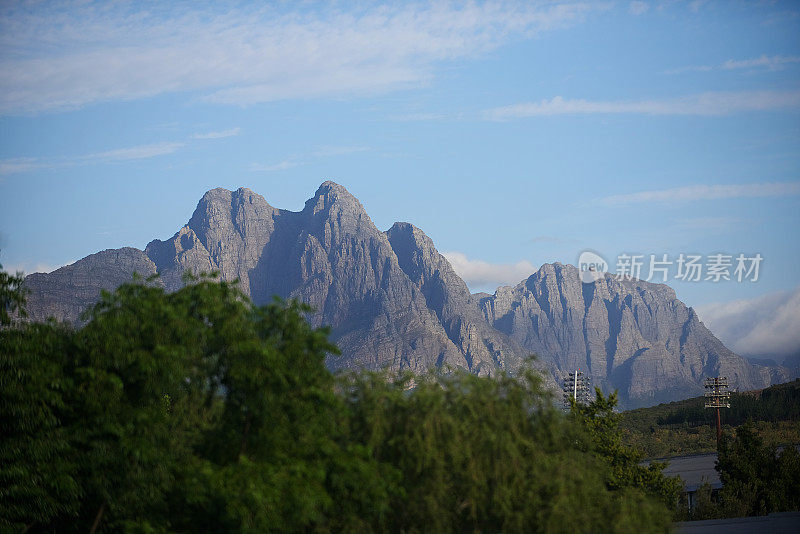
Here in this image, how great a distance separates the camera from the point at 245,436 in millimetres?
19312

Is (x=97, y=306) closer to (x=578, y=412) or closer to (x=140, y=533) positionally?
(x=140, y=533)

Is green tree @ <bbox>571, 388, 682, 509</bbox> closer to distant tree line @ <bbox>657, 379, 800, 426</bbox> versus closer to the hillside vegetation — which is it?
the hillside vegetation

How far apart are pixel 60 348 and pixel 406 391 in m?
8.68

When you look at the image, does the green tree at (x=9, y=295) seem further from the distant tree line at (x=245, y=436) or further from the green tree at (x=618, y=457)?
the green tree at (x=618, y=457)

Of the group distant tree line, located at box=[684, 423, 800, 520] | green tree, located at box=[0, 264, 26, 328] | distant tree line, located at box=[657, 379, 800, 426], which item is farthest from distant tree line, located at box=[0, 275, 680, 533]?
distant tree line, located at box=[657, 379, 800, 426]

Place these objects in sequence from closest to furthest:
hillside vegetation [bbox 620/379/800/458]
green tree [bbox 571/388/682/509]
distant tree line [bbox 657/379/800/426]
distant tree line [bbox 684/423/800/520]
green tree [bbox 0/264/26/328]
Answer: green tree [bbox 0/264/26/328]
green tree [bbox 571/388/682/509]
distant tree line [bbox 684/423/800/520]
hillside vegetation [bbox 620/379/800/458]
distant tree line [bbox 657/379/800/426]

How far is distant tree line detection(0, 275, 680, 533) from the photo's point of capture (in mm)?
18312

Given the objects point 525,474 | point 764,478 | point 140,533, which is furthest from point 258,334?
point 764,478

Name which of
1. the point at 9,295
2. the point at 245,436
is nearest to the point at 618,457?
the point at 245,436

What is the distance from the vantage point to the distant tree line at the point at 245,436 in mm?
18312

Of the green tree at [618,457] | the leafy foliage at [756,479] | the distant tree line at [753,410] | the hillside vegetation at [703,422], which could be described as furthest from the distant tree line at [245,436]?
the distant tree line at [753,410]

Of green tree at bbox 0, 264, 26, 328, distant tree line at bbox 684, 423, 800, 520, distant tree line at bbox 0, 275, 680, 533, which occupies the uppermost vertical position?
green tree at bbox 0, 264, 26, 328

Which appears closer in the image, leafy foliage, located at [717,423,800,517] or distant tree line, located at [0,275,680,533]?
distant tree line, located at [0,275,680,533]

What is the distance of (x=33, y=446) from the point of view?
1839 cm
